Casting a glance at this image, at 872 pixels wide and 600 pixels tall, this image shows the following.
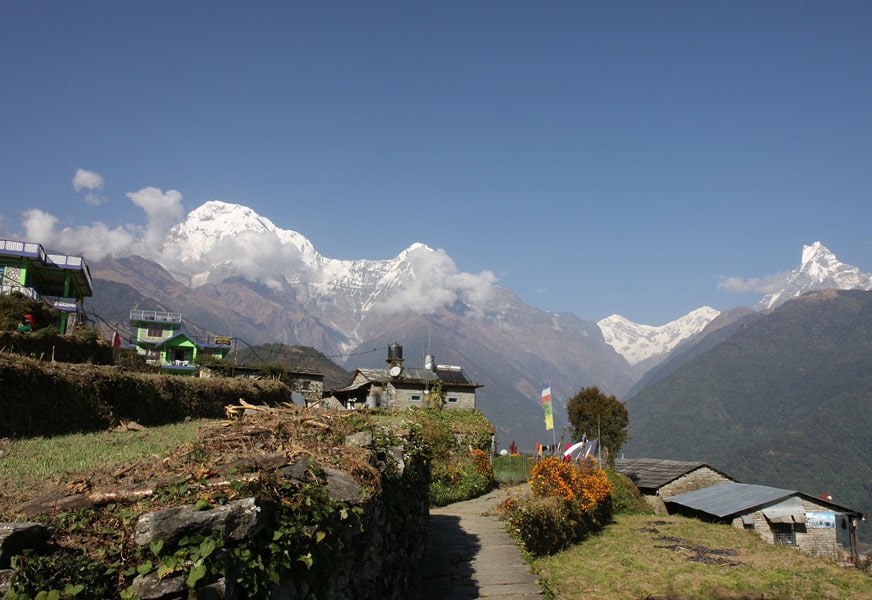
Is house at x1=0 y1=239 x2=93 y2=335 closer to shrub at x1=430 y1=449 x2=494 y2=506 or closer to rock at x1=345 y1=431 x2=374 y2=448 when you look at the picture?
shrub at x1=430 y1=449 x2=494 y2=506

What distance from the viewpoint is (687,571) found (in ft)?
54.6

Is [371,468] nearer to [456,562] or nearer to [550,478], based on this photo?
[456,562]

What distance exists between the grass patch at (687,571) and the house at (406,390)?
24038 mm

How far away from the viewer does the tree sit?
1994 inches

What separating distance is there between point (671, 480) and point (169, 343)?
55.2 m

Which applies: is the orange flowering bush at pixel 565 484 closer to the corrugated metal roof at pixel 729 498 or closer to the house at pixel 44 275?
the corrugated metal roof at pixel 729 498

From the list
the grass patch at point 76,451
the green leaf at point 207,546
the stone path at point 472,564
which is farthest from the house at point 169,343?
the green leaf at point 207,546

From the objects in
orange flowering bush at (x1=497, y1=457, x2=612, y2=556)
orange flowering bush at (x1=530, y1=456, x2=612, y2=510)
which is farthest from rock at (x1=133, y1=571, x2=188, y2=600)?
orange flowering bush at (x1=530, y1=456, x2=612, y2=510)

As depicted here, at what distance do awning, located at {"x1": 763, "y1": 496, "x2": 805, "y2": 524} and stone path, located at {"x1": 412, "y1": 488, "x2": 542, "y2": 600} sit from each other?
1716 centimetres

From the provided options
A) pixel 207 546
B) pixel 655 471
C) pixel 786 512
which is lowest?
pixel 786 512

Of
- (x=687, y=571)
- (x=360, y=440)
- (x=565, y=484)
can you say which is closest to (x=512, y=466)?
(x=565, y=484)

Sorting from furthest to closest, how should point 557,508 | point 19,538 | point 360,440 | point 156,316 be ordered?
point 156,316 → point 557,508 → point 360,440 → point 19,538

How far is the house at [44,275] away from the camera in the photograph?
1471 inches

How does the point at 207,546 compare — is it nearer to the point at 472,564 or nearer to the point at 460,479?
the point at 472,564
